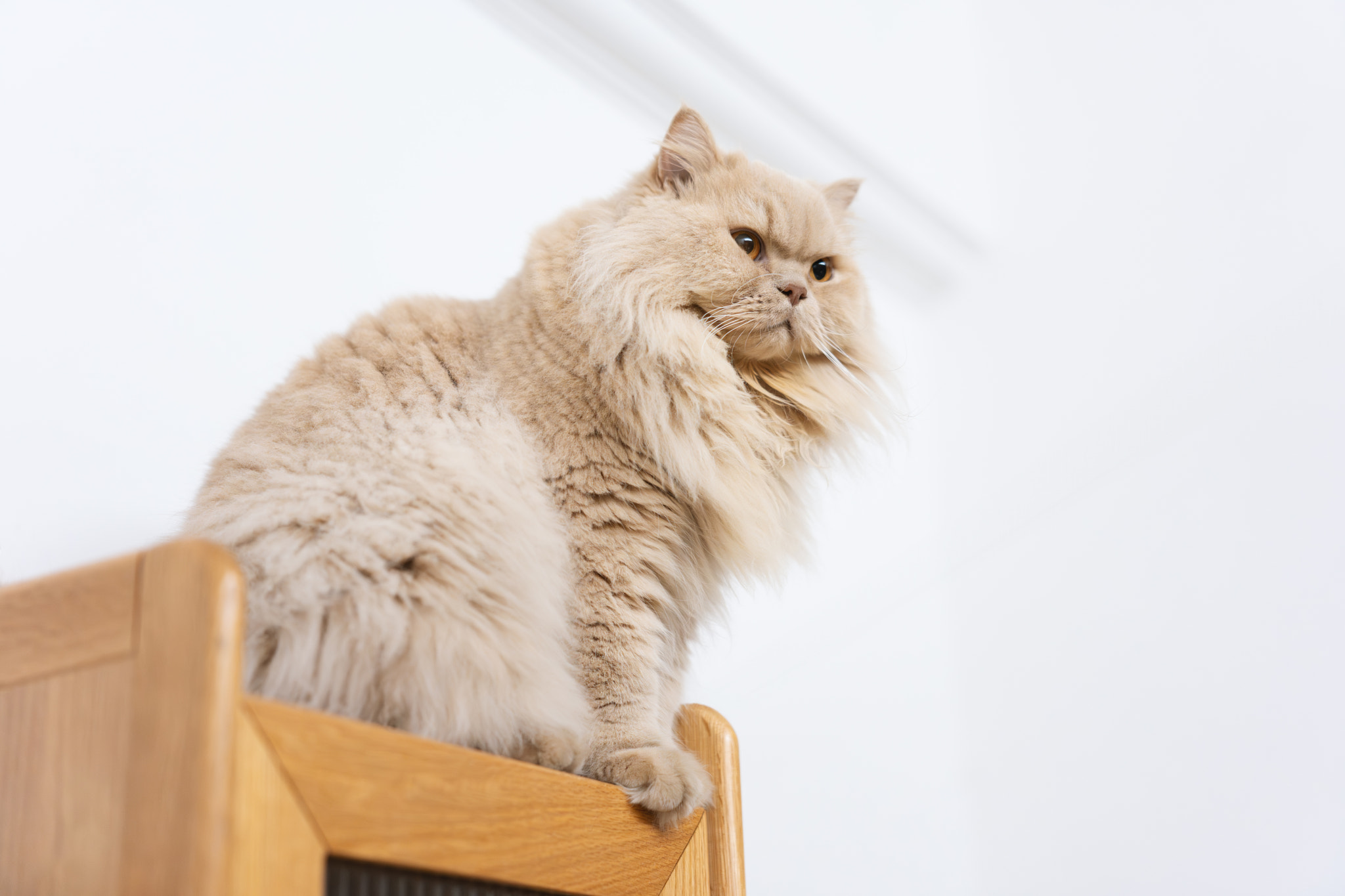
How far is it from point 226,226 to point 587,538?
85 centimetres

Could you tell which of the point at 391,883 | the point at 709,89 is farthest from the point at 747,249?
the point at 709,89

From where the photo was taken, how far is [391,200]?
1.73m

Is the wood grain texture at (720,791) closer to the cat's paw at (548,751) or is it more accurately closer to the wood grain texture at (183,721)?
the cat's paw at (548,751)

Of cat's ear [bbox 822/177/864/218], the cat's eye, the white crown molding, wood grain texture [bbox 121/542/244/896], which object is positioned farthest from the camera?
the white crown molding

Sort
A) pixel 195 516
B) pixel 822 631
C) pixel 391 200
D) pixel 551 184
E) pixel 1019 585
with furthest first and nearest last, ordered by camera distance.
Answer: pixel 1019 585 < pixel 822 631 < pixel 551 184 < pixel 391 200 < pixel 195 516

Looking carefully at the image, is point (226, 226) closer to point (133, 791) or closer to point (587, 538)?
point (587, 538)

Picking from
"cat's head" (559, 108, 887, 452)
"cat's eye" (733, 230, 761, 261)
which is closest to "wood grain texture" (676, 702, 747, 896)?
"cat's head" (559, 108, 887, 452)

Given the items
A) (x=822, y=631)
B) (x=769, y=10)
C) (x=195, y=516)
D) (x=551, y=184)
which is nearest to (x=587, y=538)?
(x=195, y=516)

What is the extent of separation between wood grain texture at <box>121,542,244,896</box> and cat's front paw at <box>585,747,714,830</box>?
0.45 m

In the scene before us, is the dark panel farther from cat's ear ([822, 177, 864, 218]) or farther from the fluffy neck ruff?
cat's ear ([822, 177, 864, 218])

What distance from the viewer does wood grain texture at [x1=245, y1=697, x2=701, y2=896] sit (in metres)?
0.63

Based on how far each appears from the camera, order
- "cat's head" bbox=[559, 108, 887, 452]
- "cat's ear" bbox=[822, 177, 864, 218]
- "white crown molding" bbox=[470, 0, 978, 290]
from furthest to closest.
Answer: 1. "white crown molding" bbox=[470, 0, 978, 290]
2. "cat's ear" bbox=[822, 177, 864, 218]
3. "cat's head" bbox=[559, 108, 887, 452]

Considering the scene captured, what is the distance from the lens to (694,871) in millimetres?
1002

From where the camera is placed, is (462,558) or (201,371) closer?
(462,558)
